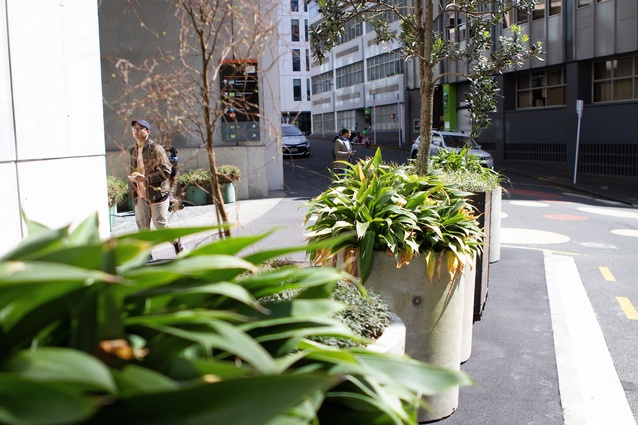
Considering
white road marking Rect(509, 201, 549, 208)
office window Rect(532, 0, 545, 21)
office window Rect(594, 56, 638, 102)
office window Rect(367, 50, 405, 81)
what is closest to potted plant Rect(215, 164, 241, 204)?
white road marking Rect(509, 201, 549, 208)

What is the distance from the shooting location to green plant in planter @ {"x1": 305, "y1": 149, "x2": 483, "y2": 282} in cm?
505

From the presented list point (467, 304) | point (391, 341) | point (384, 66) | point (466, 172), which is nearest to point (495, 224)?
point (466, 172)

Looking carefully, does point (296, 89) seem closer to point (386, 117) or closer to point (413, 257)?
point (386, 117)

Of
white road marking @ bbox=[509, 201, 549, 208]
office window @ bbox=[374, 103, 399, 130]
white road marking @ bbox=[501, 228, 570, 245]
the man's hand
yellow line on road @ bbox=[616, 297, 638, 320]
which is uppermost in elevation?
office window @ bbox=[374, 103, 399, 130]

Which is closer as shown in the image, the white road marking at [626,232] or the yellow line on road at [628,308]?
the yellow line on road at [628,308]

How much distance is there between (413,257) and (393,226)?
26 cm

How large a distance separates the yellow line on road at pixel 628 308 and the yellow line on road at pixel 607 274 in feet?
3.87

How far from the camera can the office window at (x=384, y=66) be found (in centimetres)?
5494

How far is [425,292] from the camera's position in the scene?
5.14 metres

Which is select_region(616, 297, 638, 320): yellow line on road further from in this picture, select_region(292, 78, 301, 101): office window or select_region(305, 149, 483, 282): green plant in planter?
select_region(292, 78, 301, 101): office window

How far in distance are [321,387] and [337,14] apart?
10.5 m

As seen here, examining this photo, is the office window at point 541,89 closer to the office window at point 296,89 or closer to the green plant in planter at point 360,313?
the green plant in planter at point 360,313

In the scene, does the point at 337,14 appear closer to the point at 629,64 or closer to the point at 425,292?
the point at 425,292

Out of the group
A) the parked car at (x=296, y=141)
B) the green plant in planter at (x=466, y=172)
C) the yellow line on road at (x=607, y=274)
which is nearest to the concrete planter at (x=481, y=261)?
the green plant in planter at (x=466, y=172)
